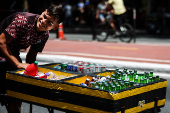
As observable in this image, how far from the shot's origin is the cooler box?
3.00 m

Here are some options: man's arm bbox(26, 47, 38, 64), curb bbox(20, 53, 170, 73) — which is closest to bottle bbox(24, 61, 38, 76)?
man's arm bbox(26, 47, 38, 64)

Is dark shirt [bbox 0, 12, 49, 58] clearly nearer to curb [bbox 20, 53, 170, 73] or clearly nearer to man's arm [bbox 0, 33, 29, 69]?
man's arm [bbox 0, 33, 29, 69]

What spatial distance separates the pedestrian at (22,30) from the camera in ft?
11.6

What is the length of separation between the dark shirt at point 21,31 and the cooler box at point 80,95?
1.26ft

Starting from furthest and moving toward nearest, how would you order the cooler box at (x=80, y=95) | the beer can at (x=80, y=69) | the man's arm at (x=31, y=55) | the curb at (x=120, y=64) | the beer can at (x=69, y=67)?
the curb at (x=120, y=64)
the man's arm at (x=31, y=55)
the beer can at (x=69, y=67)
the beer can at (x=80, y=69)
the cooler box at (x=80, y=95)

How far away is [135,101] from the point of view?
315 cm

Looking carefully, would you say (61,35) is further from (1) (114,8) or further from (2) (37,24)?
(2) (37,24)

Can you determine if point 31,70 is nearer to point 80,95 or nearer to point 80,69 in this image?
point 80,69

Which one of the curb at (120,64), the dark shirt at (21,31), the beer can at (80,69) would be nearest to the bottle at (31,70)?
the dark shirt at (21,31)

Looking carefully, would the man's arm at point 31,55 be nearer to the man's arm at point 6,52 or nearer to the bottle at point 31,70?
the man's arm at point 6,52

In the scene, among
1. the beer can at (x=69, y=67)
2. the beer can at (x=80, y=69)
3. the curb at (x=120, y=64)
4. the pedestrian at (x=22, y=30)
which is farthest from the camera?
the curb at (x=120, y=64)

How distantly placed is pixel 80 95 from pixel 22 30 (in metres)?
1.04

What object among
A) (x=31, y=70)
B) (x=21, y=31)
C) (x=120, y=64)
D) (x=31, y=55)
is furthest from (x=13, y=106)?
(x=120, y=64)

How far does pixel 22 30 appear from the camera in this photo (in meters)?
A: 3.67
